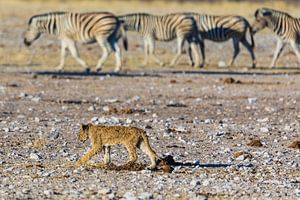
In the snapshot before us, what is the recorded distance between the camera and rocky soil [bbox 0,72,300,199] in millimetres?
10438

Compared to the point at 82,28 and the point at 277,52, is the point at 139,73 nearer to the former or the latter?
the point at 82,28

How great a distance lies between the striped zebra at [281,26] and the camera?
102ft

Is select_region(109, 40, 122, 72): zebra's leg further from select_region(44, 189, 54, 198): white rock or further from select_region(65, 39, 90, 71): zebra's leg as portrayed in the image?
select_region(44, 189, 54, 198): white rock

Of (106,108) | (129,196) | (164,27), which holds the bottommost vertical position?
(106,108)

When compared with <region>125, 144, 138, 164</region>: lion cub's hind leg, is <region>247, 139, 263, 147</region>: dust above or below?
below

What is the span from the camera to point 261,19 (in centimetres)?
3194

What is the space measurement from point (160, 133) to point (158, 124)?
1.22m

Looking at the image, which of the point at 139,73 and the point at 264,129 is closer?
the point at 264,129

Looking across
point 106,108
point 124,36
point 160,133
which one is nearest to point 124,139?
point 160,133

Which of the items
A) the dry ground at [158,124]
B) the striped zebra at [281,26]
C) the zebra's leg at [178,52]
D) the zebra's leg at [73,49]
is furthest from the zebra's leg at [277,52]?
the zebra's leg at [73,49]

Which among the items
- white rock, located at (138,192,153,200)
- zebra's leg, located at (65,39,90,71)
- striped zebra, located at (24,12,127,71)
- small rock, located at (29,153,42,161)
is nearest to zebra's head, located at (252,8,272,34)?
striped zebra, located at (24,12,127,71)

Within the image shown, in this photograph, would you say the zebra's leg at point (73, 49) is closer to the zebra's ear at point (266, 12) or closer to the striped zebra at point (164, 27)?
the striped zebra at point (164, 27)

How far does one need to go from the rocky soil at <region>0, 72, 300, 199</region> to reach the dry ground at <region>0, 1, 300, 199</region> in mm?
16

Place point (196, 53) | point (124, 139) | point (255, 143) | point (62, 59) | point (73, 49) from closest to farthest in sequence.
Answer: point (124, 139)
point (255, 143)
point (62, 59)
point (73, 49)
point (196, 53)
